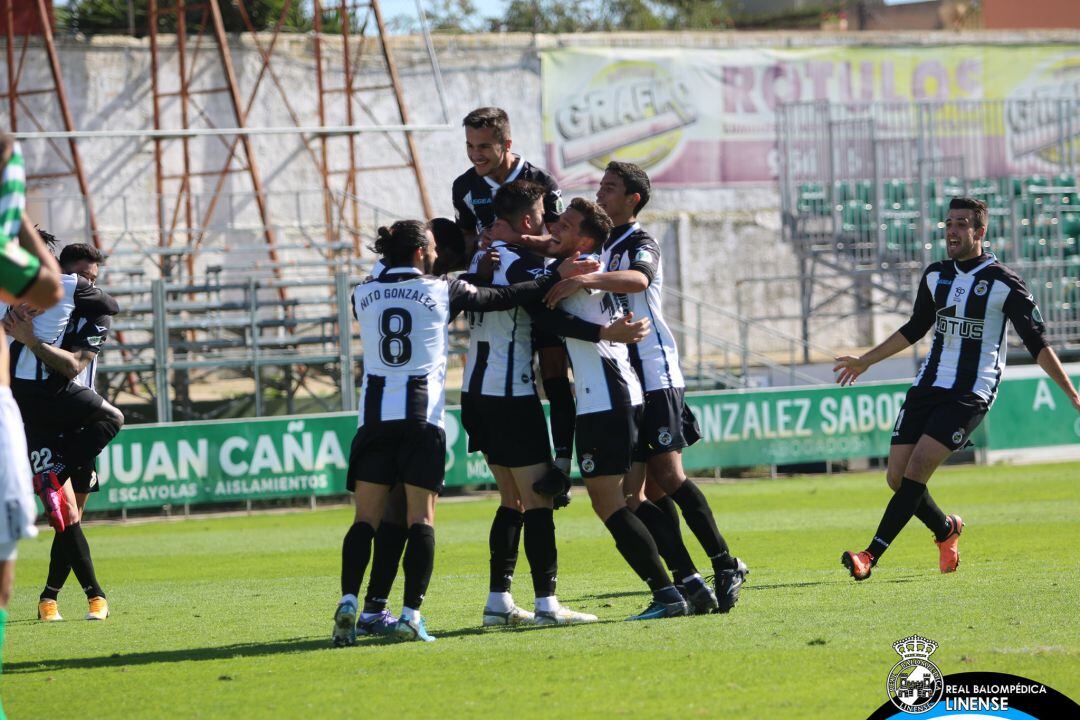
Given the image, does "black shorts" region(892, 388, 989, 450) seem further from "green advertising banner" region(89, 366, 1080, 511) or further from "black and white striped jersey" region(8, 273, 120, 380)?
"green advertising banner" region(89, 366, 1080, 511)

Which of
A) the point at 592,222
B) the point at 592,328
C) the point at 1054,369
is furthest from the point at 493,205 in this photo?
the point at 1054,369

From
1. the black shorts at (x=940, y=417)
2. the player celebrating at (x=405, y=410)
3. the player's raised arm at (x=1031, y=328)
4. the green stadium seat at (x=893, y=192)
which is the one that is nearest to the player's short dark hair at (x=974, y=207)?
the player's raised arm at (x=1031, y=328)

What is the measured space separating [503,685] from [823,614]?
226 cm

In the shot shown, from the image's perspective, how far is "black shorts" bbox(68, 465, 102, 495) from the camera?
923cm

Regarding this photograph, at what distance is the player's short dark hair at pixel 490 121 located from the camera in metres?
7.91

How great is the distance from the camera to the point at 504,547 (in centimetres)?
780

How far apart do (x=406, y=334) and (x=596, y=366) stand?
1020mm

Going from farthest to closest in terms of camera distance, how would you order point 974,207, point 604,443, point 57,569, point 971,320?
point 971,320, point 974,207, point 57,569, point 604,443

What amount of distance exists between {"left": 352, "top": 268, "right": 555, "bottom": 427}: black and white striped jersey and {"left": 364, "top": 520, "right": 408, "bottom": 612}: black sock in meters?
0.55

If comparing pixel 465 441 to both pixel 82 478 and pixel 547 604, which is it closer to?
pixel 82 478

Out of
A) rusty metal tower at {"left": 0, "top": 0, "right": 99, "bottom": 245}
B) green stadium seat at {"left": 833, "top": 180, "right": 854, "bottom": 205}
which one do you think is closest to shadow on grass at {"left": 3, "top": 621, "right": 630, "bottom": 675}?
rusty metal tower at {"left": 0, "top": 0, "right": 99, "bottom": 245}

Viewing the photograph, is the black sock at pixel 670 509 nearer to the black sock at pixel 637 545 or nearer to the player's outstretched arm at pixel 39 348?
the black sock at pixel 637 545

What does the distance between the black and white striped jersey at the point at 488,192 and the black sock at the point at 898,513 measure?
2.80m

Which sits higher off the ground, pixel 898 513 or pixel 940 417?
pixel 940 417
